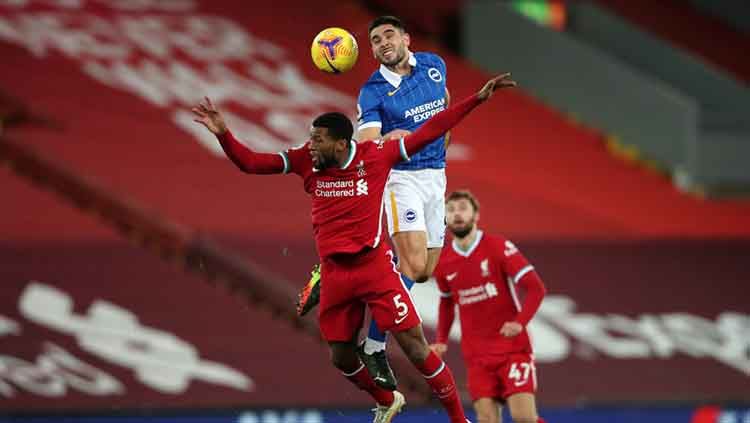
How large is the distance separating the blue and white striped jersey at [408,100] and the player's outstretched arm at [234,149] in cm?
88

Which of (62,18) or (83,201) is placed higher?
(62,18)

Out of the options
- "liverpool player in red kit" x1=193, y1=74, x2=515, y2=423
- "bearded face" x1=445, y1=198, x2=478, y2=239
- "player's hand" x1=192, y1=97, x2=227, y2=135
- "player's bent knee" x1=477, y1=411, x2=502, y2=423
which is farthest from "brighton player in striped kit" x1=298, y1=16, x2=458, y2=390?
"player's bent knee" x1=477, y1=411, x2=502, y2=423

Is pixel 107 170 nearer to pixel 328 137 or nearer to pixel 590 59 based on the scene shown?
pixel 590 59

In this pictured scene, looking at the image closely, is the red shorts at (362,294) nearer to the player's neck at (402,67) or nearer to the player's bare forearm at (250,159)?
the player's bare forearm at (250,159)

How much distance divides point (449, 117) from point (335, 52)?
3.04ft

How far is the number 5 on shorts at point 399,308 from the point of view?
8438 mm

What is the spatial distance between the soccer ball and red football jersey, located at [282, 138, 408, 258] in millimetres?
572

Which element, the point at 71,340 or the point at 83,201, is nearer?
the point at 71,340

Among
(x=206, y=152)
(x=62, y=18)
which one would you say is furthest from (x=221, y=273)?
(x=62, y=18)

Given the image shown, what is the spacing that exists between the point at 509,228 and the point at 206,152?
393 cm

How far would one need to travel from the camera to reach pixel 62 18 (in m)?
19.0

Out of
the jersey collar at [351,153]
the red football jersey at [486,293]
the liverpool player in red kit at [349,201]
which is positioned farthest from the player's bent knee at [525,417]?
the jersey collar at [351,153]

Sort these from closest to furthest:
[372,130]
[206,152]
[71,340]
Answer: [372,130] → [71,340] → [206,152]

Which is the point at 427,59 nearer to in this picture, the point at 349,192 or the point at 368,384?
the point at 349,192
